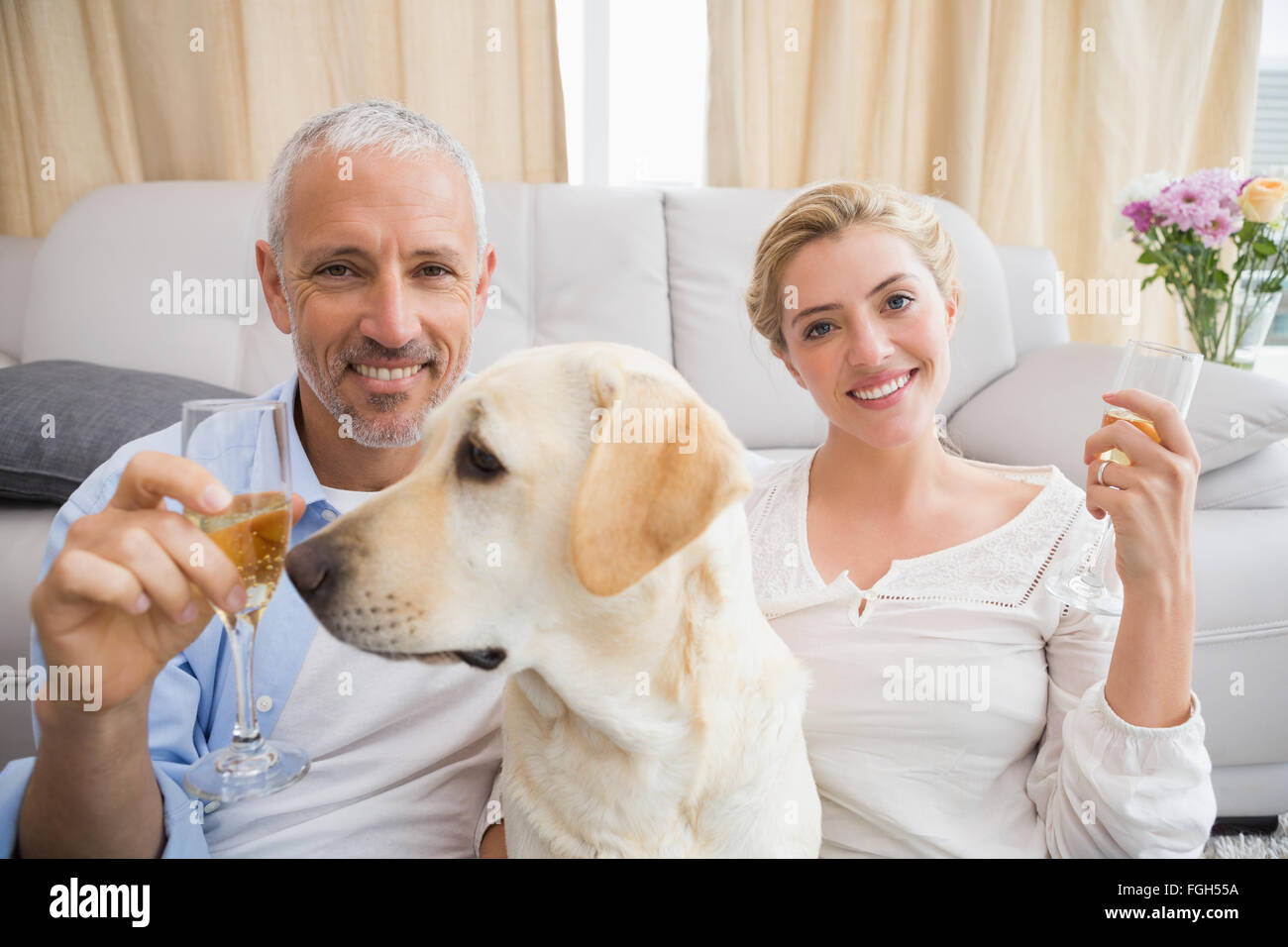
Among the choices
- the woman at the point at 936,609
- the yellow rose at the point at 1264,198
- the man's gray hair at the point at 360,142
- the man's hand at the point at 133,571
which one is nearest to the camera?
the man's hand at the point at 133,571

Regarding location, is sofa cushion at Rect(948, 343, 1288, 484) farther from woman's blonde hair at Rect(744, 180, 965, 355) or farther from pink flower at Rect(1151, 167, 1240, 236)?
woman's blonde hair at Rect(744, 180, 965, 355)

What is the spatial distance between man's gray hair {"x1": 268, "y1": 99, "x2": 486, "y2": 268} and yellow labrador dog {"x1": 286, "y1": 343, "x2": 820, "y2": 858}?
49cm

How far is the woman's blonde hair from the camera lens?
4.28 ft

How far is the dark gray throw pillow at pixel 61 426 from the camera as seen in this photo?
5.70ft

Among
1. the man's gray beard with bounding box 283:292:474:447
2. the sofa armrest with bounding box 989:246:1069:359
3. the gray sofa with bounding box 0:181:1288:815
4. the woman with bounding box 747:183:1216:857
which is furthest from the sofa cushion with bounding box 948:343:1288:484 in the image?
the man's gray beard with bounding box 283:292:474:447

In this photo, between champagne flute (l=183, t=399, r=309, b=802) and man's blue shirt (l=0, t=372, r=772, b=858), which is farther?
man's blue shirt (l=0, t=372, r=772, b=858)

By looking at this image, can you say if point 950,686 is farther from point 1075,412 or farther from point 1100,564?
point 1075,412

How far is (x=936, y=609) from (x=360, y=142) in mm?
1094

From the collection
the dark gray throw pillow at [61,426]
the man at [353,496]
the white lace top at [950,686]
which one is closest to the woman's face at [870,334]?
the white lace top at [950,686]

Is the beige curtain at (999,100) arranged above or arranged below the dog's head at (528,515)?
above

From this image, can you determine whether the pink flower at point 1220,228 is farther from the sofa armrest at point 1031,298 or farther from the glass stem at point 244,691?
the glass stem at point 244,691

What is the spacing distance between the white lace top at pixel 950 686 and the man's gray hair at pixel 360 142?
85cm

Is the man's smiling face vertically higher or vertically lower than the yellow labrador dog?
higher
